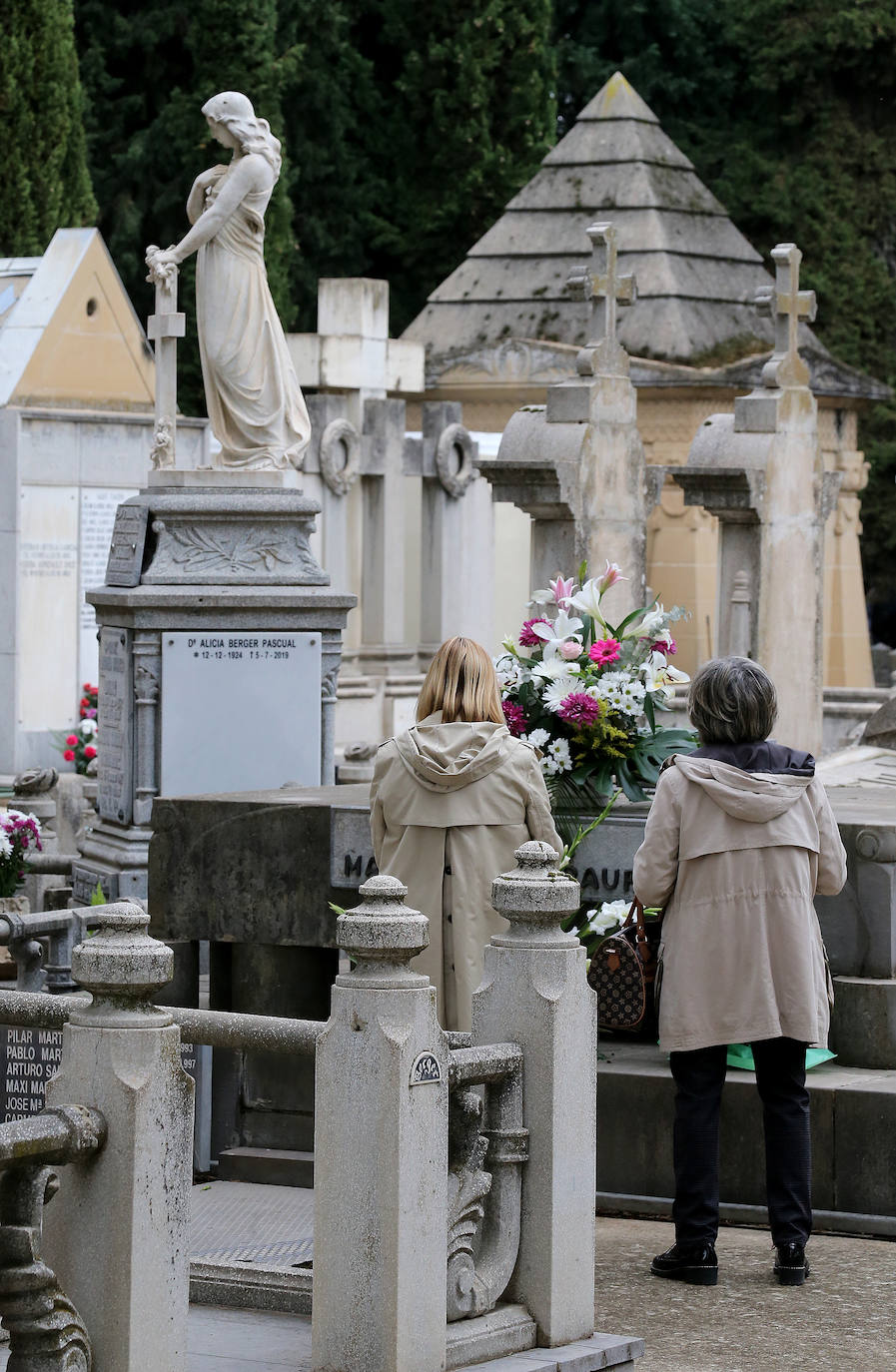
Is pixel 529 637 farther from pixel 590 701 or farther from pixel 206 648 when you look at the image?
pixel 206 648

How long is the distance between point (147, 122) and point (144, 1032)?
2938cm

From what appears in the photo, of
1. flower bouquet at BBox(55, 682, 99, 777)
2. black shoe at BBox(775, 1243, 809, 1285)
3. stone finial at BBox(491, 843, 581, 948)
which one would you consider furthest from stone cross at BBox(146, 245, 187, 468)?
stone finial at BBox(491, 843, 581, 948)

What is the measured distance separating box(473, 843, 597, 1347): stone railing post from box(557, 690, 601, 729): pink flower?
1.90 metres

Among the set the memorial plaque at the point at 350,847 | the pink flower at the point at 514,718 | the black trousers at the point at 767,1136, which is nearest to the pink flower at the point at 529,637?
the pink flower at the point at 514,718

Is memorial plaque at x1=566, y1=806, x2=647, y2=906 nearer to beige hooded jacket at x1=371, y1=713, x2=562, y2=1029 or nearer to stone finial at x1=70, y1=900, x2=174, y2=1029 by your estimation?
beige hooded jacket at x1=371, y1=713, x2=562, y2=1029

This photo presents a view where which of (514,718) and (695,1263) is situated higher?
(514,718)

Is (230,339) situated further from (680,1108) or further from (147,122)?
(147,122)

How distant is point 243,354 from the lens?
1190cm

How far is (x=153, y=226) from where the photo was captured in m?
31.6

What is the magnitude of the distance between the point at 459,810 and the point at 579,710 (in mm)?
1102

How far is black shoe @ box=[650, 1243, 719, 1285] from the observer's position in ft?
20.0

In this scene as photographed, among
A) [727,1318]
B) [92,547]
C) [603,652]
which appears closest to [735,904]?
[727,1318]

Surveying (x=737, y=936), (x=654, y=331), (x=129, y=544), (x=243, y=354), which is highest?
(x=654, y=331)

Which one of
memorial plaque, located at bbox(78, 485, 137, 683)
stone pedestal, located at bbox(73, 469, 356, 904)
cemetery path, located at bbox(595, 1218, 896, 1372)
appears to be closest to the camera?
cemetery path, located at bbox(595, 1218, 896, 1372)
